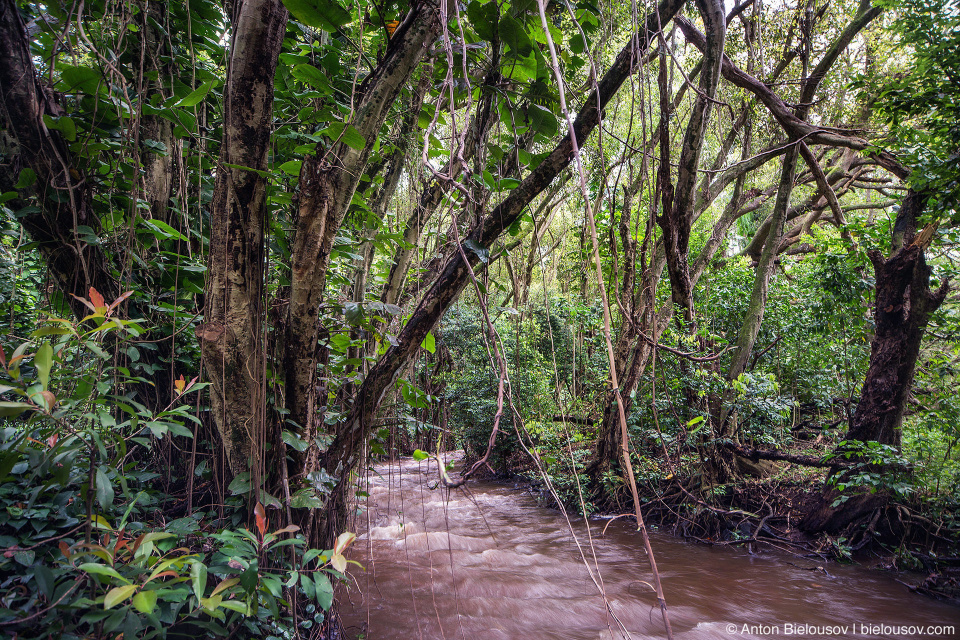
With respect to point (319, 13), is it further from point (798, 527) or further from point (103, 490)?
point (798, 527)

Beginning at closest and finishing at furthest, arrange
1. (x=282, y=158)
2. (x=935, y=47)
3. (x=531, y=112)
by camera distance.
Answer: (x=531, y=112) < (x=282, y=158) < (x=935, y=47)

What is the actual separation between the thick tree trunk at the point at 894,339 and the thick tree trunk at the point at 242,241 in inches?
176

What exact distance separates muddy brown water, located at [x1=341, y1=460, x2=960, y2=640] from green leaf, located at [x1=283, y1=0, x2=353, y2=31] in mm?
1977

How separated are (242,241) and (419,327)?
2.28 ft

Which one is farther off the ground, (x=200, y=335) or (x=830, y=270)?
(x=830, y=270)

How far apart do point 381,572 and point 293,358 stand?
2.34 metres

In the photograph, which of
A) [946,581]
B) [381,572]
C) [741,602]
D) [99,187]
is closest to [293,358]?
[99,187]

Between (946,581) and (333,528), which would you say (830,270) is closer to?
(946,581)

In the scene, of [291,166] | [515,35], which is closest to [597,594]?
[291,166]

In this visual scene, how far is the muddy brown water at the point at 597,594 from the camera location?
2.69m

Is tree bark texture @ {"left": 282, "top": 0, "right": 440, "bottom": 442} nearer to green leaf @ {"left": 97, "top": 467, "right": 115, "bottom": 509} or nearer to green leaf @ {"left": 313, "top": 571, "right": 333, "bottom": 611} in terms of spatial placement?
green leaf @ {"left": 313, "top": 571, "right": 333, "bottom": 611}

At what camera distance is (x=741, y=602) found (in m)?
3.18

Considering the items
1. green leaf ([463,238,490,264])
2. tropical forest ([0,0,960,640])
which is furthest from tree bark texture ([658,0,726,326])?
green leaf ([463,238,490,264])

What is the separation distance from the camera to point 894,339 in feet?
12.2
